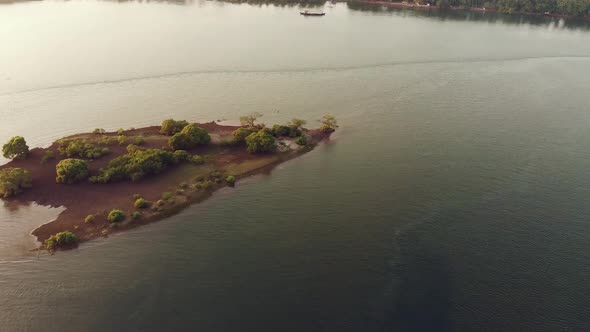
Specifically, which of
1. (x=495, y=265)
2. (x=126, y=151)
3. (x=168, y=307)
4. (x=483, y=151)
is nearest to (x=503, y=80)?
(x=483, y=151)

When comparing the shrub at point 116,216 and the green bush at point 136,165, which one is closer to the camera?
the shrub at point 116,216

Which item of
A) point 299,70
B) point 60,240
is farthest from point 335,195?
point 299,70

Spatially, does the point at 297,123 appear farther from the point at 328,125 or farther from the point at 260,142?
the point at 260,142

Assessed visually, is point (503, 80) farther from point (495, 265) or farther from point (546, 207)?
point (495, 265)

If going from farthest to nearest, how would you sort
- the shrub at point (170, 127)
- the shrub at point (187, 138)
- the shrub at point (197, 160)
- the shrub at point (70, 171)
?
the shrub at point (170, 127), the shrub at point (187, 138), the shrub at point (197, 160), the shrub at point (70, 171)

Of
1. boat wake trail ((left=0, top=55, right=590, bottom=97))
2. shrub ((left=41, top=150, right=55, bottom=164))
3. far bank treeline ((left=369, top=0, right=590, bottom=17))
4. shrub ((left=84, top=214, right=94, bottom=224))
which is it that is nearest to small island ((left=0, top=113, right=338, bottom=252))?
shrub ((left=84, top=214, right=94, bottom=224))

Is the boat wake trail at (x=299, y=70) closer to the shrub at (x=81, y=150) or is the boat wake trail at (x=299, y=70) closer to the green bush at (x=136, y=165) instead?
the shrub at (x=81, y=150)

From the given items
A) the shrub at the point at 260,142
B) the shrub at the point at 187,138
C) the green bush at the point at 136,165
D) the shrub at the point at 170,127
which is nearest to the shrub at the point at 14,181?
the green bush at the point at 136,165

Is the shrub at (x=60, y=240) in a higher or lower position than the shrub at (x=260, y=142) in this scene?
lower
